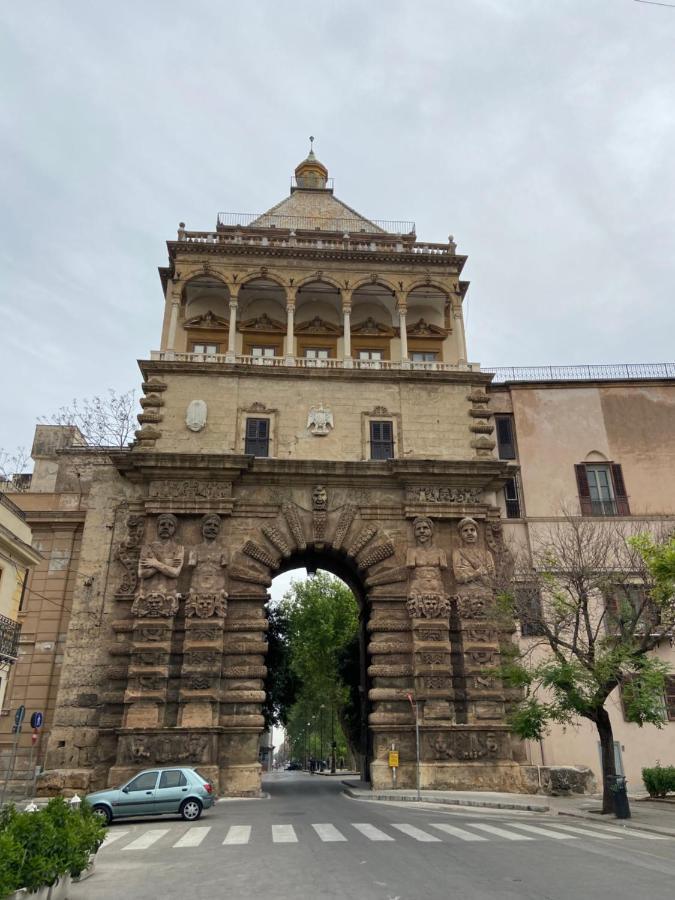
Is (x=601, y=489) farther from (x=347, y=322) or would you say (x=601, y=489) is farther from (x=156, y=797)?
(x=156, y=797)

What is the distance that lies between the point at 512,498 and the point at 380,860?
19.3m

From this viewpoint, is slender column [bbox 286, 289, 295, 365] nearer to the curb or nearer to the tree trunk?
the curb

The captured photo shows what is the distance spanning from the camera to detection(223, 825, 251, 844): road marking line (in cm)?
1183

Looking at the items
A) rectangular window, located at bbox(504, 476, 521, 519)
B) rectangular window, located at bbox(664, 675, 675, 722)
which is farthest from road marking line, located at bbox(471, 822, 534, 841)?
rectangular window, located at bbox(504, 476, 521, 519)

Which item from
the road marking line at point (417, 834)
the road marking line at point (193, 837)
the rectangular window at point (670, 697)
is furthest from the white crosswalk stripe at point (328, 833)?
the rectangular window at point (670, 697)

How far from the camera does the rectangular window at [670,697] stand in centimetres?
2364

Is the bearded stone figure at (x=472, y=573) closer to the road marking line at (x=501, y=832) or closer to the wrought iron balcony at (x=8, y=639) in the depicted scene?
the road marking line at (x=501, y=832)

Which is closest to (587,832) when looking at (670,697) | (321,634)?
(670,697)

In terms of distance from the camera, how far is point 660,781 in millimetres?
20156

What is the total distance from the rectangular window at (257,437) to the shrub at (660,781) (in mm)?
16397

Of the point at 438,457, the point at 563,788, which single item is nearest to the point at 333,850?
the point at 563,788

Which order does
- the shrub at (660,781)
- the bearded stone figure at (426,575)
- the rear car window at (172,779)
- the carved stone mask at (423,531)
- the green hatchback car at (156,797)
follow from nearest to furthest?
the green hatchback car at (156,797) → the rear car window at (172,779) → the shrub at (660,781) → the bearded stone figure at (426,575) → the carved stone mask at (423,531)

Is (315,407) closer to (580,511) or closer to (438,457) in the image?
(438,457)

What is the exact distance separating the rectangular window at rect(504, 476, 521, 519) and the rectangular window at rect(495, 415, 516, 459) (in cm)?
119
